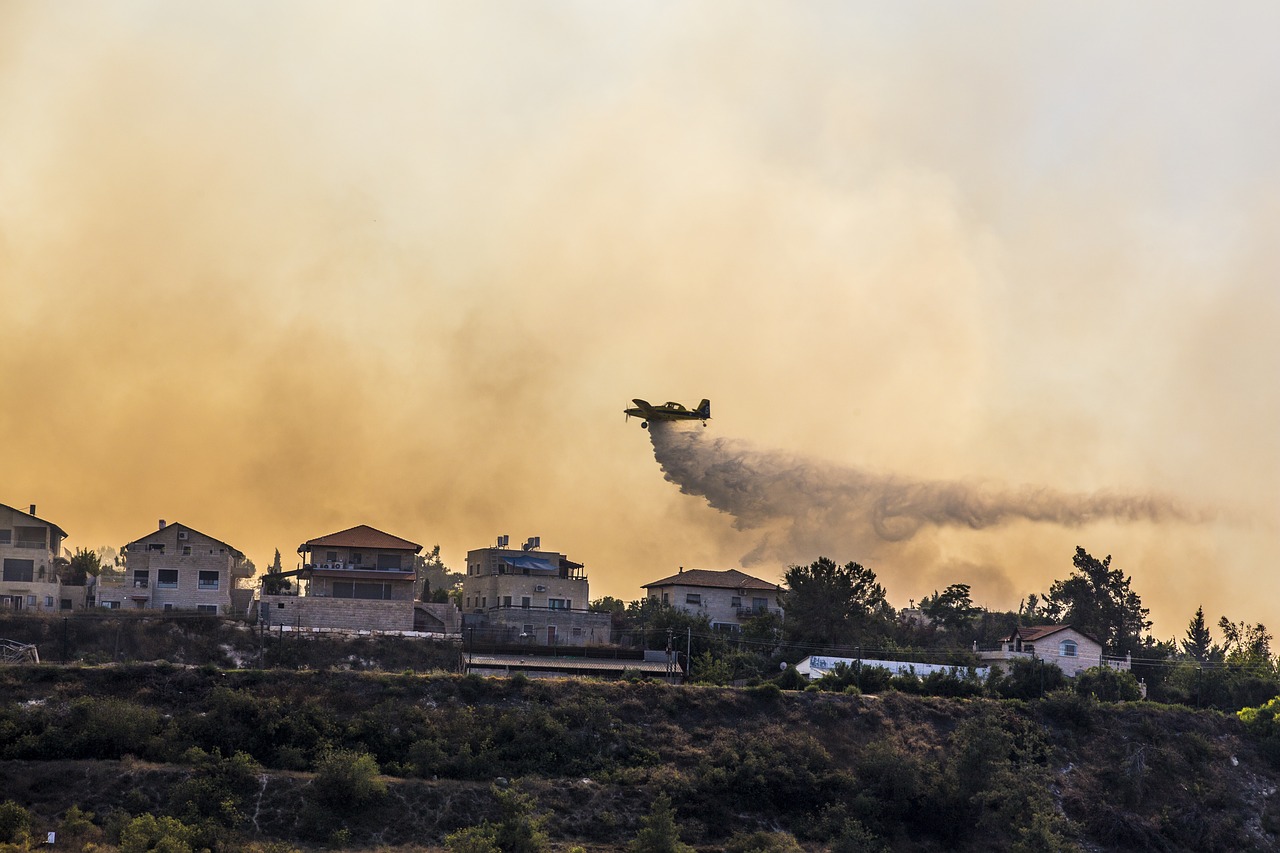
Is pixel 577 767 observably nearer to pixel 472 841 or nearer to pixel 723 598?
pixel 472 841

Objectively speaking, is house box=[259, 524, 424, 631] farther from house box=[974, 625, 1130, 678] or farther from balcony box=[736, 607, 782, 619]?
house box=[974, 625, 1130, 678]

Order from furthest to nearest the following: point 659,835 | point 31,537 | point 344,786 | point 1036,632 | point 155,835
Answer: point 1036,632, point 31,537, point 344,786, point 659,835, point 155,835

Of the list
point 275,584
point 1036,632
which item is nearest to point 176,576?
point 275,584

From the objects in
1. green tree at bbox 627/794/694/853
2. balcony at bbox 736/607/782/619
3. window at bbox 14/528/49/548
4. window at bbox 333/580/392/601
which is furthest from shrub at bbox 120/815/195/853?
balcony at bbox 736/607/782/619

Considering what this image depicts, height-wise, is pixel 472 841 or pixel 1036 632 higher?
pixel 1036 632

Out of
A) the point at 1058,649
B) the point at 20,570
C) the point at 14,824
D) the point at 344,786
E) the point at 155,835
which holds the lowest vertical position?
the point at 155,835

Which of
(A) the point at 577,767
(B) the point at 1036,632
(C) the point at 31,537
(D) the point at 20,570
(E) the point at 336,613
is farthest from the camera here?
(B) the point at 1036,632

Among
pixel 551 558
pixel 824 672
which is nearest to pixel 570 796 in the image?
pixel 824 672
